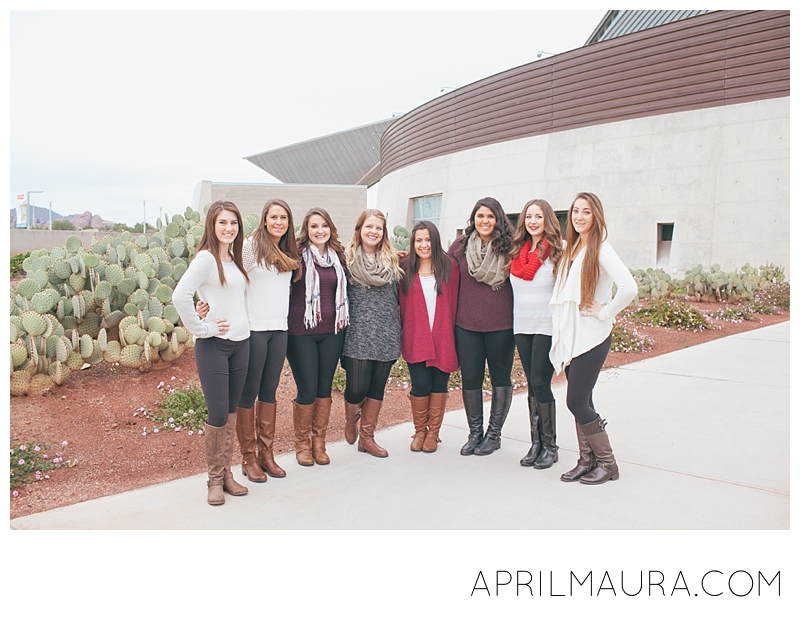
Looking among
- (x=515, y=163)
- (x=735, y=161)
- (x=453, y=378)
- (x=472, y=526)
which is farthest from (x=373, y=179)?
(x=472, y=526)

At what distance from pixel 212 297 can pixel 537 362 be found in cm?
210

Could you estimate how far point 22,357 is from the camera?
17.5 ft

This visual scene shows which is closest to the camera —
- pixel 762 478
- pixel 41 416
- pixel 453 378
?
pixel 762 478

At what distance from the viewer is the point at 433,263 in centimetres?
482

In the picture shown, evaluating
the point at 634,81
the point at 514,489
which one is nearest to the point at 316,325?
the point at 514,489

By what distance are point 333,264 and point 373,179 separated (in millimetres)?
52476

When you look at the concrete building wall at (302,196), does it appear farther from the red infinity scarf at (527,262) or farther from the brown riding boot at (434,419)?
the red infinity scarf at (527,262)

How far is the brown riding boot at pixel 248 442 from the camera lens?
4313 millimetres

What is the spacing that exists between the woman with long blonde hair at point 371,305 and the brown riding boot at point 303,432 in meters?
0.41

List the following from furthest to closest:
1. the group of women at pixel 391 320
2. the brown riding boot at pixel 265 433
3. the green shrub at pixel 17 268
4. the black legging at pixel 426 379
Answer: the green shrub at pixel 17 268, the black legging at pixel 426 379, the brown riding boot at pixel 265 433, the group of women at pixel 391 320

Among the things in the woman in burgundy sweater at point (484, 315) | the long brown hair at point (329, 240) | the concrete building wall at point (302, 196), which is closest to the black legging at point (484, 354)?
the woman in burgundy sweater at point (484, 315)

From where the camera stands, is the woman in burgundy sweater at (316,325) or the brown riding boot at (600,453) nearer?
the brown riding boot at (600,453)

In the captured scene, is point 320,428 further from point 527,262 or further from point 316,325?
point 527,262
